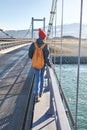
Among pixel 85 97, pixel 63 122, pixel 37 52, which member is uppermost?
pixel 37 52

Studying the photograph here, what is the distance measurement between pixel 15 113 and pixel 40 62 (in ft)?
3.84

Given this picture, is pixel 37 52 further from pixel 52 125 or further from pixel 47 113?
pixel 52 125

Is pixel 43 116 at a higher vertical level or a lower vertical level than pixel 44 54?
lower

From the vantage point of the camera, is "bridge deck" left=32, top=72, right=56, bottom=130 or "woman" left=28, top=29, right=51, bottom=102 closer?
"bridge deck" left=32, top=72, right=56, bottom=130

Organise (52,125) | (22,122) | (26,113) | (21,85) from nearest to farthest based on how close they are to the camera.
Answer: (52,125)
(22,122)
(26,113)
(21,85)

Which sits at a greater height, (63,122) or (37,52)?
(37,52)

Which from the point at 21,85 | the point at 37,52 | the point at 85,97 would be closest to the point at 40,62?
the point at 37,52

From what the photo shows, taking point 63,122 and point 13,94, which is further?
point 13,94

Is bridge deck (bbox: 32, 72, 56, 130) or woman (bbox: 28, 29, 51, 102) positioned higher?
woman (bbox: 28, 29, 51, 102)

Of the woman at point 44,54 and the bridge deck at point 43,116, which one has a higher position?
the woman at point 44,54

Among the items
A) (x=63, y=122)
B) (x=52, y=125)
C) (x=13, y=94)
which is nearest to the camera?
(x=63, y=122)

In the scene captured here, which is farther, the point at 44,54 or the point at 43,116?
the point at 44,54

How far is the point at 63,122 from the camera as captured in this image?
12.7 ft

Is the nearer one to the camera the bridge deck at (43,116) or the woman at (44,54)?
the bridge deck at (43,116)
